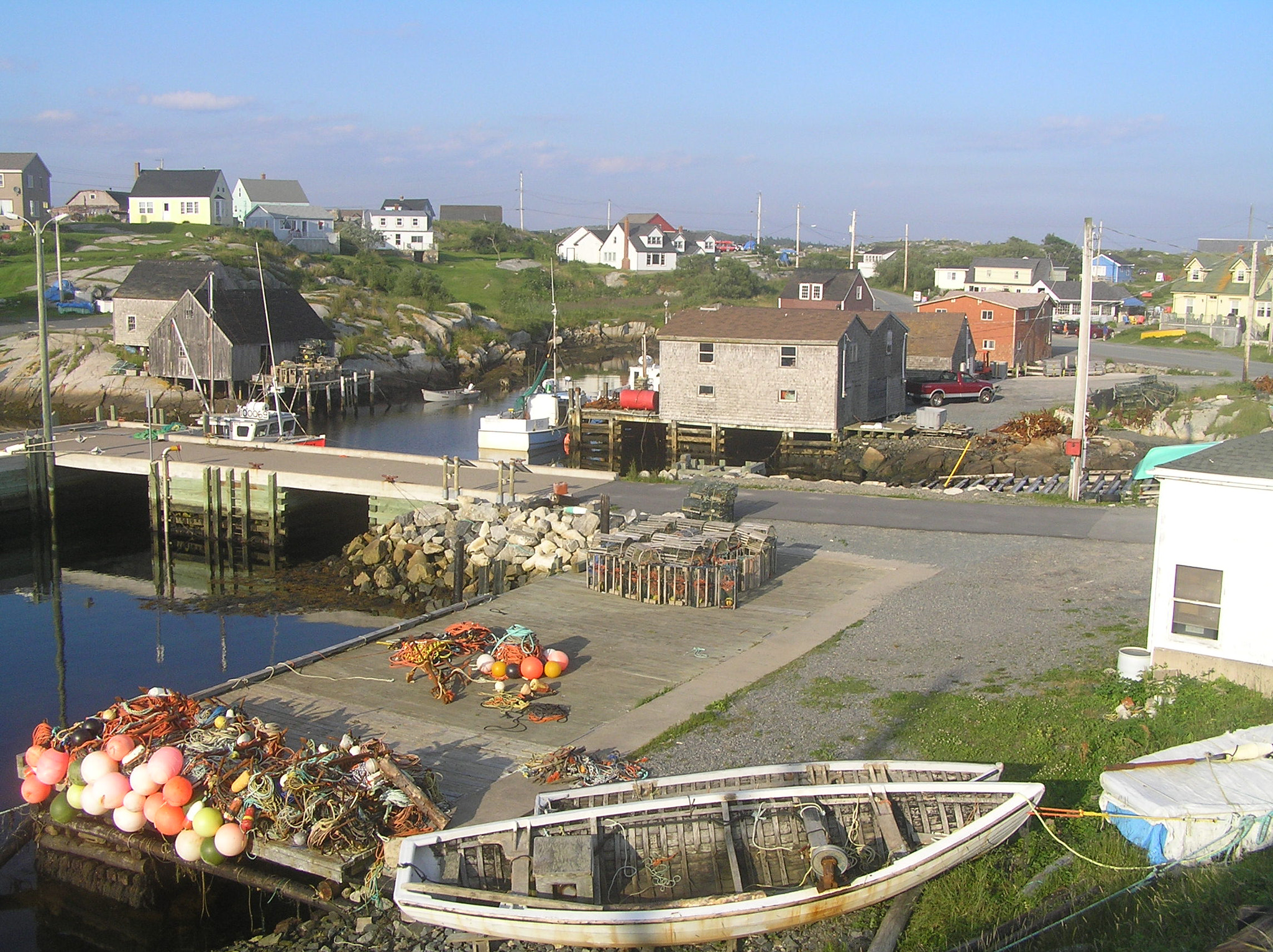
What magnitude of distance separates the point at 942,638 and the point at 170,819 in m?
10.7

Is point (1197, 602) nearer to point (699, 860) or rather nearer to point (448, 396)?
point (699, 860)

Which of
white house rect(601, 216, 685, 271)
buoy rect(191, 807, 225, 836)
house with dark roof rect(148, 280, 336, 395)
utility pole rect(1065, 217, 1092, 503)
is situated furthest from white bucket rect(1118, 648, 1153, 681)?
white house rect(601, 216, 685, 271)

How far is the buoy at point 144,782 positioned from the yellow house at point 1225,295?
78.9 metres

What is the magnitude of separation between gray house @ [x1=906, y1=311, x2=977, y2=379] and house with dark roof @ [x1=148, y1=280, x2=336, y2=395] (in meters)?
32.4

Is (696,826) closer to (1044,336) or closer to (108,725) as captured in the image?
(108,725)

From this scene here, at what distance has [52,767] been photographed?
11.6m

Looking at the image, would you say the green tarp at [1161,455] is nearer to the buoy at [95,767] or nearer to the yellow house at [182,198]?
the buoy at [95,767]

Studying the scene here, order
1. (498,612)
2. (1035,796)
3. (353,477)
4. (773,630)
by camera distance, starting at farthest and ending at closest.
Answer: (353,477)
(498,612)
(773,630)
(1035,796)

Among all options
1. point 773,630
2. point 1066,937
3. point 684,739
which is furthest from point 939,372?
point 1066,937

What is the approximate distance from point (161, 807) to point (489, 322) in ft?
244

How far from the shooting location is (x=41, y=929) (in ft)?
39.1

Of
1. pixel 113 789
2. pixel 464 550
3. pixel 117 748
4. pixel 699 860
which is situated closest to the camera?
pixel 699 860

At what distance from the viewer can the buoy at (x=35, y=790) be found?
1180 cm

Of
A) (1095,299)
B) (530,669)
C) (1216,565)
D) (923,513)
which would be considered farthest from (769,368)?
(1095,299)
